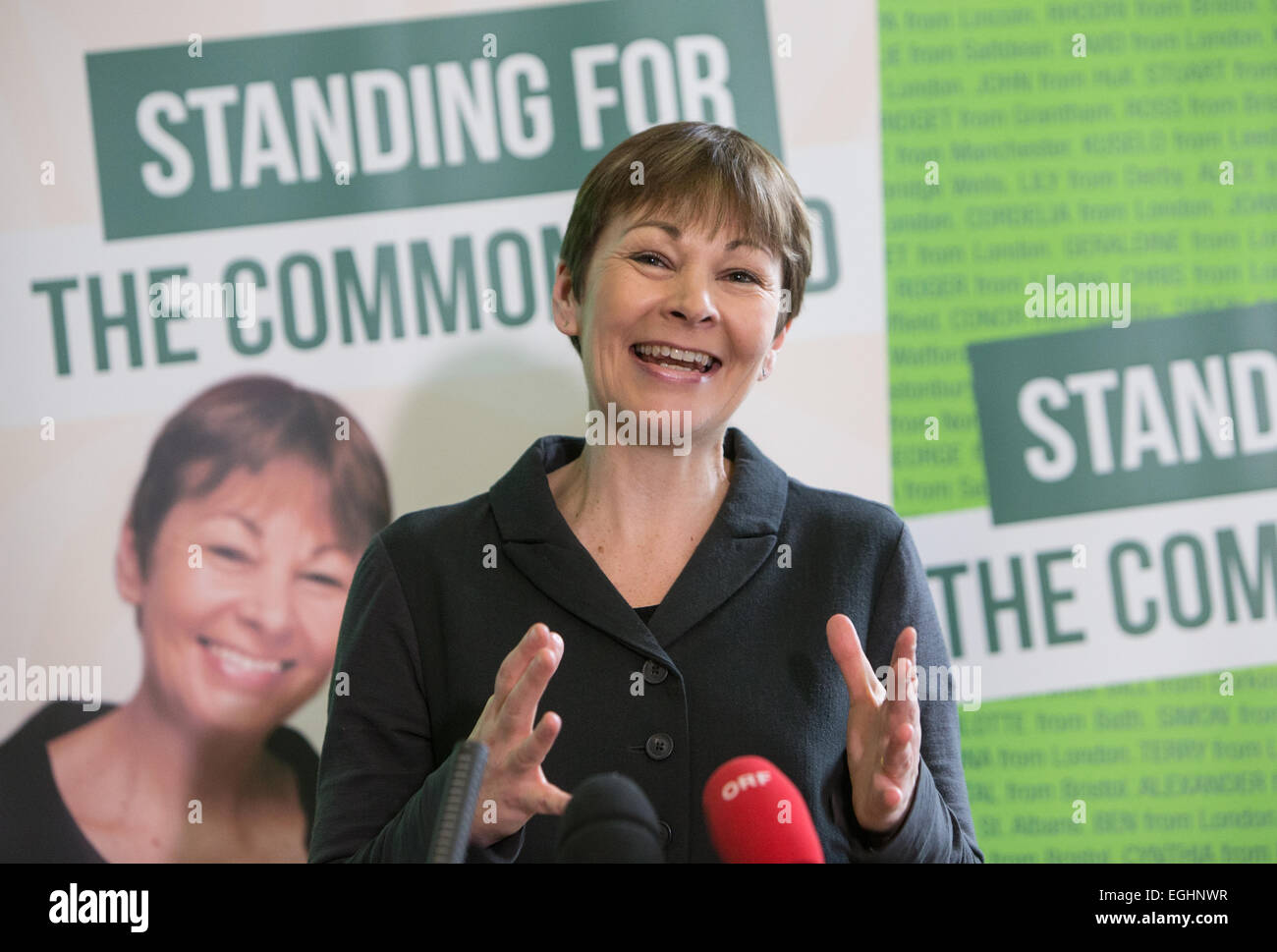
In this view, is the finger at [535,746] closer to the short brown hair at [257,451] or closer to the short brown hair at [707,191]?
the short brown hair at [707,191]

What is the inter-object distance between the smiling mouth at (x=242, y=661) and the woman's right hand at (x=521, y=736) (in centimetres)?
101

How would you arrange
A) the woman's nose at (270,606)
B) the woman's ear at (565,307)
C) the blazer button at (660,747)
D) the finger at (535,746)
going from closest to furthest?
the finger at (535,746), the blazer button at (660,747), the woman's ear at (565,307), the woman's nose at (270,606)

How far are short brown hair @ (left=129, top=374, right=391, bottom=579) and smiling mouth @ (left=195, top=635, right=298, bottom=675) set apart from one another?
16cm

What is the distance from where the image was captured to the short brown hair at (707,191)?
1.39 meters

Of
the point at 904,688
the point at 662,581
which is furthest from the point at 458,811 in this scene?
the point at 662,581

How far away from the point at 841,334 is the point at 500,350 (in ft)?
1.90

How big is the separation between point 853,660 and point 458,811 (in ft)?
1.54

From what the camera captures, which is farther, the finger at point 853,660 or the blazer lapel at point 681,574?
the blazer lapel at point 681,574

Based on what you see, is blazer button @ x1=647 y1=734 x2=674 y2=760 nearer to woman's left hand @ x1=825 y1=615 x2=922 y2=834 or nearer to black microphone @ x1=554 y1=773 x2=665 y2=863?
woman's left hand @ x1=825 y1=615 x2=922 y2=834

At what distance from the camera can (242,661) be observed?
6.39 ft

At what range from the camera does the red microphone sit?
0.81 metres

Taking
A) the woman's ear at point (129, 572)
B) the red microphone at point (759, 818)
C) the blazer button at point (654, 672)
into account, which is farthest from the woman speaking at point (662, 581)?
the woman's ear at point (129, 572)

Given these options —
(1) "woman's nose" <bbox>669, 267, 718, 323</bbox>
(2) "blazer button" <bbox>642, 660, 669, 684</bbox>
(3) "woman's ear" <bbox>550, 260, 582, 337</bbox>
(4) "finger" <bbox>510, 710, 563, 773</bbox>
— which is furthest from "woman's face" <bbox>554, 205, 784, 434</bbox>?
(4) "finger" <bbox>510, 710, 563, 773</bbox>
